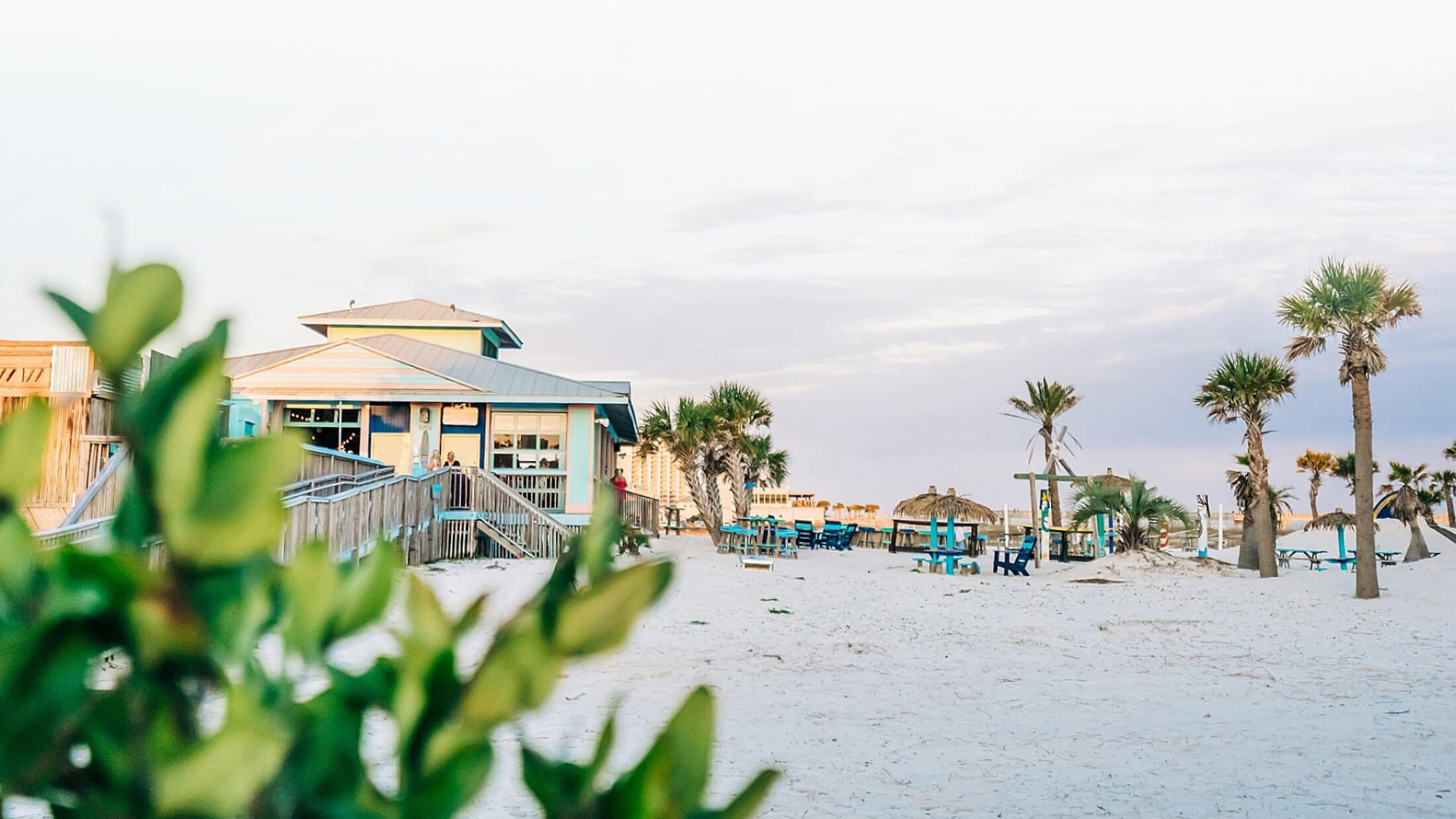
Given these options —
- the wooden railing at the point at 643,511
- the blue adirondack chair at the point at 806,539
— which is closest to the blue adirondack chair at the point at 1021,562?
the wooden railing at the point at 643,511

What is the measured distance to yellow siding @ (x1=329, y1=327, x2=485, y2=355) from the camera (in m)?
32.9

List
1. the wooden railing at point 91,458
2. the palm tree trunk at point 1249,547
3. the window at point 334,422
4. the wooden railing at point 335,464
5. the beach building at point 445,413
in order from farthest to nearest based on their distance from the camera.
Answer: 1. the palm tree trunk at point 1249,547
2. the window at point 334,422
3. the beach building at point 445,413
4. the wooden railing at point 335,464
5. the wooden railing at point 91,458

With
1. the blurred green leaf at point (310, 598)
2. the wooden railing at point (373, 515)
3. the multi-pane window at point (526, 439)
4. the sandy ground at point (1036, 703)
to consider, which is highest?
the multi-pane window at point (526, 439)

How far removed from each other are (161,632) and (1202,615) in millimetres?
18101

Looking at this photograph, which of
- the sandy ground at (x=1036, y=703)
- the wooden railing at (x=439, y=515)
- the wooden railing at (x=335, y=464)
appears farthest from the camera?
the wooden railing at (x=439, y=515)

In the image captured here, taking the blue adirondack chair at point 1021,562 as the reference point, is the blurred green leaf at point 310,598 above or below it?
above

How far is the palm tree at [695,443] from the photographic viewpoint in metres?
37.8

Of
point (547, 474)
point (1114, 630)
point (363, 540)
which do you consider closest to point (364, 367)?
point (547, 474)

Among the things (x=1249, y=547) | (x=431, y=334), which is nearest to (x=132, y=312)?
(x=1249, y=547)

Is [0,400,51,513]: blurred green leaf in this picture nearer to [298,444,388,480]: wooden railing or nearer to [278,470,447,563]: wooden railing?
[278,470,447,563]: wooden railing

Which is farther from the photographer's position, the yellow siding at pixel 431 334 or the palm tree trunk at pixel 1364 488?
the yellow siding at pixel 431 334

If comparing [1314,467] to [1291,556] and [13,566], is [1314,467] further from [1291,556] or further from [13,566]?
[13,566]

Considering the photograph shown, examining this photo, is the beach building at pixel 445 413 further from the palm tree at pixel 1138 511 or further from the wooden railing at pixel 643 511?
the palm tree at pixel 1138 511

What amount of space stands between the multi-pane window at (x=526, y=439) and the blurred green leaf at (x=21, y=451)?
25.7 metres
